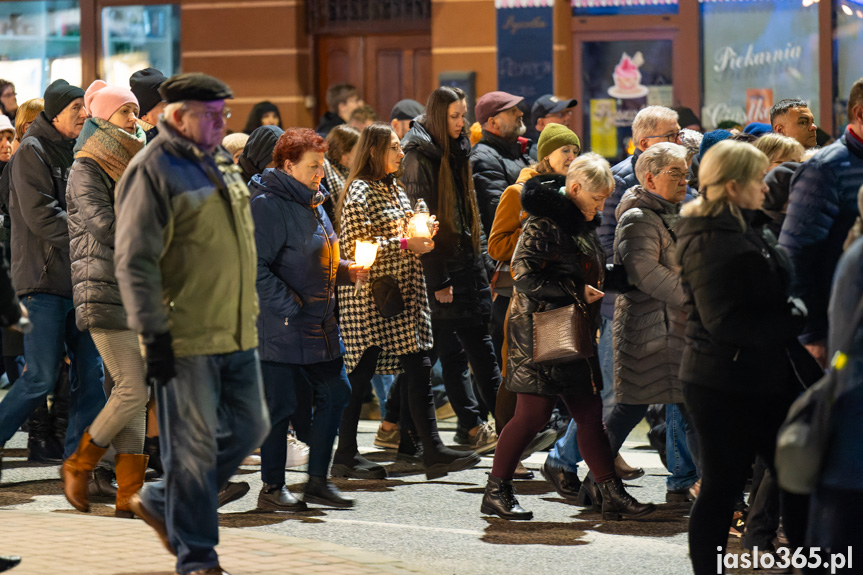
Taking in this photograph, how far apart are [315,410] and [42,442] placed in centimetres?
257

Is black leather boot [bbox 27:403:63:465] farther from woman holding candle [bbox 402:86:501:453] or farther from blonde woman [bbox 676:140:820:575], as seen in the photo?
blonde woman [bbox 676:140:820:575]

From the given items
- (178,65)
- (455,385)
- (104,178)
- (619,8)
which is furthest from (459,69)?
(104,178)

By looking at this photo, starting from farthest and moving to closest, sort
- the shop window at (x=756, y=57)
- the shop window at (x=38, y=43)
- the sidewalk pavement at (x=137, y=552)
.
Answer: the shop window at (x=38, y=43)
the shop window at (x=756, y=57)
the sidewalk pavement at (x=137, y=552)

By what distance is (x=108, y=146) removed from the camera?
7.38 m

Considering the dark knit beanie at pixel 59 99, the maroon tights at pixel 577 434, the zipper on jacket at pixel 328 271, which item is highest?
the dark knit beanie at pixel 59 99

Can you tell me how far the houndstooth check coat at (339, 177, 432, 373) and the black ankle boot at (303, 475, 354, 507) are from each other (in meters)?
1.08

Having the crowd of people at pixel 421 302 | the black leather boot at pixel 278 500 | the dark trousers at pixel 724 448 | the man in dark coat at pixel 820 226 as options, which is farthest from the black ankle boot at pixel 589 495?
the dark trousers at pixel 724 448

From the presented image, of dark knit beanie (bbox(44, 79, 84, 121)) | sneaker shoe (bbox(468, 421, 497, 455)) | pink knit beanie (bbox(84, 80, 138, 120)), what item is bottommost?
sneaker shoe (bbox(468, 421, 497, 455))

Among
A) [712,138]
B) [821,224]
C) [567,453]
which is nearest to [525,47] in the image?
[712,138]

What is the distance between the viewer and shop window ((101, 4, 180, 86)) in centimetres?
1756

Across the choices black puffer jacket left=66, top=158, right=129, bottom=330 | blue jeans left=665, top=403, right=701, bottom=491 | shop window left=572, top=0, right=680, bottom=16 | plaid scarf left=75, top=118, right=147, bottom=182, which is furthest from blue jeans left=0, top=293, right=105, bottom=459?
shop window left=572, top=0, right=680, bottom=16

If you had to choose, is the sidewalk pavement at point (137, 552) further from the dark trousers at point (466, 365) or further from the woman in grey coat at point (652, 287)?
the dark trousers at point (466, 365)

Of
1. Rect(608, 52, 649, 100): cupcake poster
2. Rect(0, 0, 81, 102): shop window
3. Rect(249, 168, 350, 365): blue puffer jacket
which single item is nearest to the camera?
Rect(249, 168, 350, 365): blue puffer jacket

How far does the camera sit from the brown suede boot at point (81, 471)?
7.27 m
